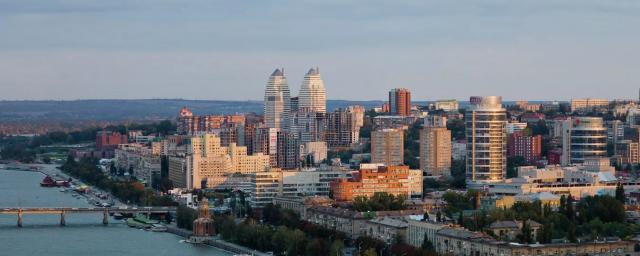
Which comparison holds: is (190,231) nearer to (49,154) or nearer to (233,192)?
(233,192)

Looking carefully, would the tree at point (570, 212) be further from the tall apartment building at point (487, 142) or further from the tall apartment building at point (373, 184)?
the tall apartment building at point (487, 142)

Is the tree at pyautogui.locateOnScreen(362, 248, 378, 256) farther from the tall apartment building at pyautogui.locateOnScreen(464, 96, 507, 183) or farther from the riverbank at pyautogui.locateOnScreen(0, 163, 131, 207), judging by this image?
the riverbank at pyautogui.locateOnScreen(0, 163, 131, 207)

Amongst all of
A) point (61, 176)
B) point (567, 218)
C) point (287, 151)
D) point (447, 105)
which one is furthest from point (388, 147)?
point (447, 105)

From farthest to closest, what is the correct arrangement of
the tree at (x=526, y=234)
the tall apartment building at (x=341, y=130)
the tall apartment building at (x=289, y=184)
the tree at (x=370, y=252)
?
the tall apartment building at (x=341, y=130), the tall apartment building at (x=289, y=184), the tree at (x=526, y=234), the tree at (x=370, y=252)

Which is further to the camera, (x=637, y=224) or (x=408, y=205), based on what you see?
(x=408, y=205)

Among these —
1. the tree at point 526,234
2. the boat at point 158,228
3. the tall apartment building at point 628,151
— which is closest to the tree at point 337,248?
the tree at point 526,234

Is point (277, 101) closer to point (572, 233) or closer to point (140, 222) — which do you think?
point (140, 222)

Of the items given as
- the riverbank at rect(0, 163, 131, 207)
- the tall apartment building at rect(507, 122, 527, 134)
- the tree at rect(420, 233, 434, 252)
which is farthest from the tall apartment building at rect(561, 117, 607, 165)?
the tree at rect(420, 233, 434, 252)

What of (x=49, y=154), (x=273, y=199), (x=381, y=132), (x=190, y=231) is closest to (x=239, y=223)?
(x=190, y=231)
